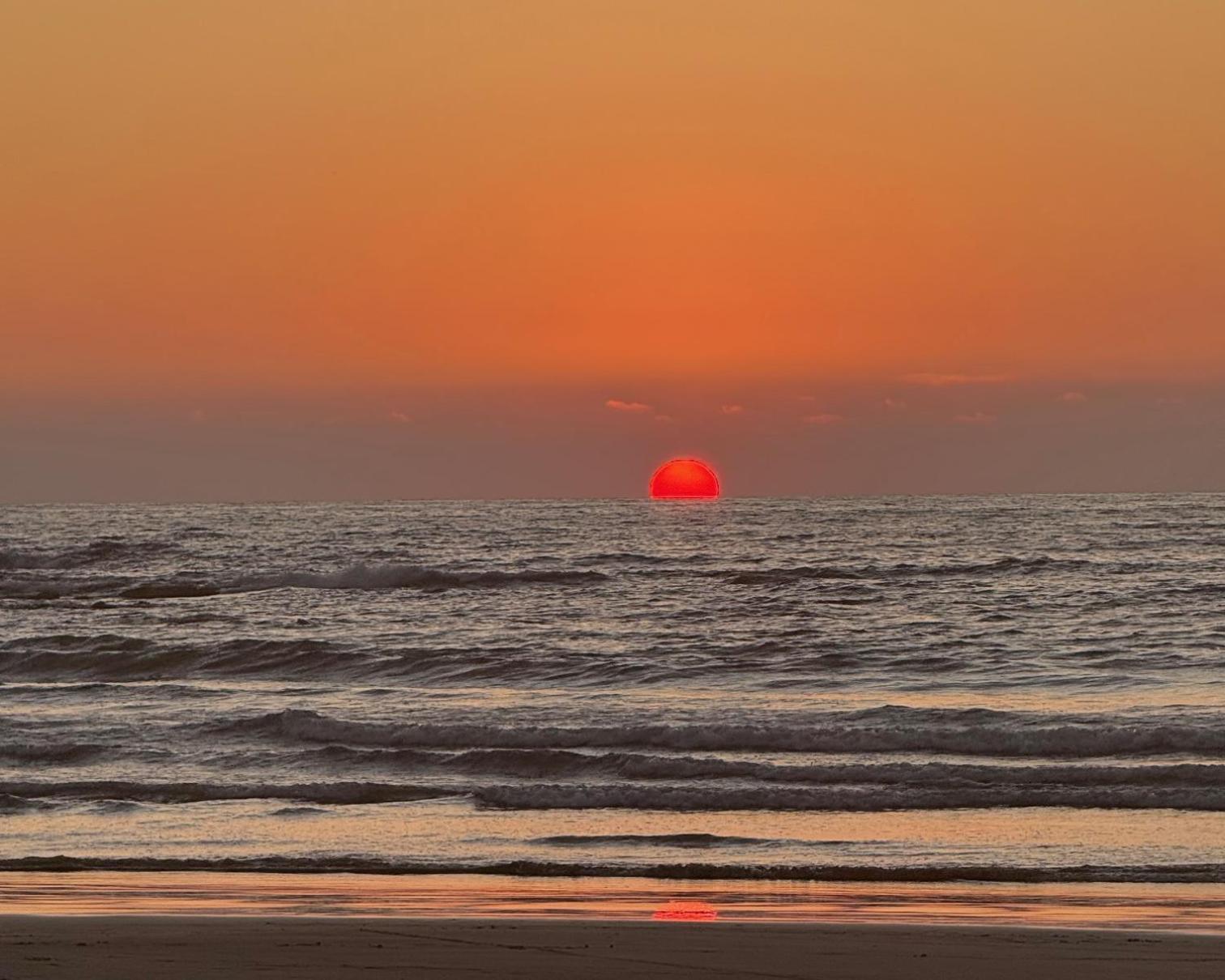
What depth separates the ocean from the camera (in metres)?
12.7

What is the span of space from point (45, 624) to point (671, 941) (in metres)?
27.7

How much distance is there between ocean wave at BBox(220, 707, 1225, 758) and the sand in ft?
26.5

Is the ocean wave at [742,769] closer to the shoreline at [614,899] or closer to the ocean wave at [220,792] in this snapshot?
the ocean wave at [220,792]

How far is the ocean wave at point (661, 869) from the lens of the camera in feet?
37.0

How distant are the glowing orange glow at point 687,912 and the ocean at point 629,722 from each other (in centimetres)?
111

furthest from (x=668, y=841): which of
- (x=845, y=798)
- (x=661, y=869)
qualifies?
(x=845, y=798)

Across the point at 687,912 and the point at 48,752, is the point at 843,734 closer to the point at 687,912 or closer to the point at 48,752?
the point at 687,912

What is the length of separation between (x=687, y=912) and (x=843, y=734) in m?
8.02

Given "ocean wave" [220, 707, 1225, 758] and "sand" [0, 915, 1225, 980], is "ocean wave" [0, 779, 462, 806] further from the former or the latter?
"sand" [0, 915, 1225, 980]

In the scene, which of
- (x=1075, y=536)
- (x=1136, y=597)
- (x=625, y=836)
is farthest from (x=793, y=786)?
(x=1075, y=536)

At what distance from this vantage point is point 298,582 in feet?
147

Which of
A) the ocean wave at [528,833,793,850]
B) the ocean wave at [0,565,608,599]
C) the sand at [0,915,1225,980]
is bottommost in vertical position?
the ocean wave at [0,565,608,599]

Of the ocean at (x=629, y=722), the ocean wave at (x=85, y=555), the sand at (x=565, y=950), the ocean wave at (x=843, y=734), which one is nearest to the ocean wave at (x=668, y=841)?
the ocean at (x=629, y=722)

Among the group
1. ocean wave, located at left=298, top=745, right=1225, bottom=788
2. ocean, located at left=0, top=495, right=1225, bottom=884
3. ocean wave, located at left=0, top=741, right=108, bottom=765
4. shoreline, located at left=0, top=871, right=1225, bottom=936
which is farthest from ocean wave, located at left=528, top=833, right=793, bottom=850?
ocean wave, located at left=0, top=741, right=108, bottom=765
